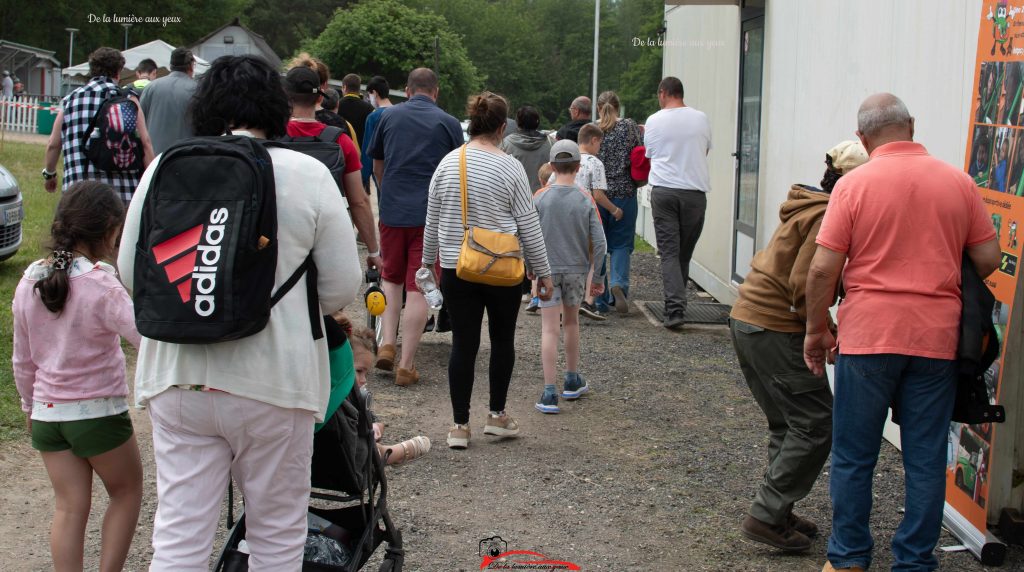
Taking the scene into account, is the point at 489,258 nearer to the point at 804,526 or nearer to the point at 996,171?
the point at 804,526

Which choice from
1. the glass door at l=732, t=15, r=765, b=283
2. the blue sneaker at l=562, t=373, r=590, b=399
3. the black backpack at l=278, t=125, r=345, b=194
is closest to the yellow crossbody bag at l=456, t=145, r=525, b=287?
the black backpack at l=278, t=125, r=345, b=194

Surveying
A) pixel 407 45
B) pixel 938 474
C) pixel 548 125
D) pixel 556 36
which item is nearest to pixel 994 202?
pixel 938 474

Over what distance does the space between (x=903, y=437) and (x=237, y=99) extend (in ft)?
8.56

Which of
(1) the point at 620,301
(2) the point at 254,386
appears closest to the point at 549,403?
(1) the point at 620,301

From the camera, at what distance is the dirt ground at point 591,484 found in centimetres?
441

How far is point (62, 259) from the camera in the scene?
3.45 m

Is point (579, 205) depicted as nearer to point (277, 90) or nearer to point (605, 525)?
point (605, 525)

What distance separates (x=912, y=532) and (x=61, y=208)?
3.18m

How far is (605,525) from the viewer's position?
473 cm

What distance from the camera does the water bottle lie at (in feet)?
19.5

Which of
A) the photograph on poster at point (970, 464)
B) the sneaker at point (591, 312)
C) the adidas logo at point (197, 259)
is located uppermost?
the adidas logo at point (197, 259)

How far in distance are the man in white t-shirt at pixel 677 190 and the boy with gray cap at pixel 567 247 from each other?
2.49m

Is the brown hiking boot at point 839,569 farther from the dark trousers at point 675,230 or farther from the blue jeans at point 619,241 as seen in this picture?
the blue jeans at point 619,241

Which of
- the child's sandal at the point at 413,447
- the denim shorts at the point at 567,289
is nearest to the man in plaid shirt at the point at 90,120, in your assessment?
the denim shorts at the point at 567,289
